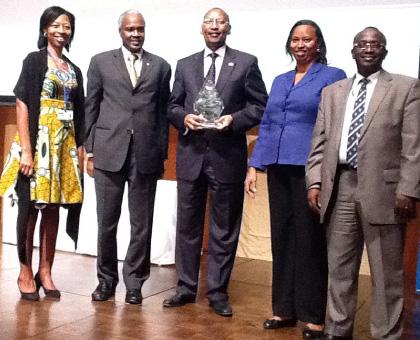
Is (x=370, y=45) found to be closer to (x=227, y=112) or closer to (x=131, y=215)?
(x=227, y=112)

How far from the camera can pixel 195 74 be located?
10.4ft

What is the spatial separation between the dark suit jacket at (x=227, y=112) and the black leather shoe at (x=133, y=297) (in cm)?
67

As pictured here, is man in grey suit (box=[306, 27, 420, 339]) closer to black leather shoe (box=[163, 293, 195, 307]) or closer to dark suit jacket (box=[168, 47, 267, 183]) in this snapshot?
dark suit jacket (box=[168, 47, 267, 183])

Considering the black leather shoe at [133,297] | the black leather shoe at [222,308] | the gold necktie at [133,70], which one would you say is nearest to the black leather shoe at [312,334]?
the black leather shoe at [222,308]

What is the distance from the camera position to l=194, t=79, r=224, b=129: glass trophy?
305cm

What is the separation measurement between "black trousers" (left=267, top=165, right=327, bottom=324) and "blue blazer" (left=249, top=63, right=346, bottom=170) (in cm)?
7

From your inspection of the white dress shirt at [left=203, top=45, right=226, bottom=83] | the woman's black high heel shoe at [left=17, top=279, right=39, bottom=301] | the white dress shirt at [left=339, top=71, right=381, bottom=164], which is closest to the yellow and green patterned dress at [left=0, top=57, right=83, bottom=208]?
the woman's black high heel shoe at [left=17, top=279, right=39, bottom=301]

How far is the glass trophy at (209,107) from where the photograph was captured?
3.05 m

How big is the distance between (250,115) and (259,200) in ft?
5.76

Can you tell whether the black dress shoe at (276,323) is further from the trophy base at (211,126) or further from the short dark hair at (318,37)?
the short dark hair at (318,37)

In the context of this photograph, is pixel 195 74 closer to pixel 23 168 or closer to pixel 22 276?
pixel 23 168

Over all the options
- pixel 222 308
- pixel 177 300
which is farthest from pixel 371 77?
pixel 177 300

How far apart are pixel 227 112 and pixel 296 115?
0.42 metres

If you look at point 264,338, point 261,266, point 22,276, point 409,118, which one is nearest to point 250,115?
point 409,118
